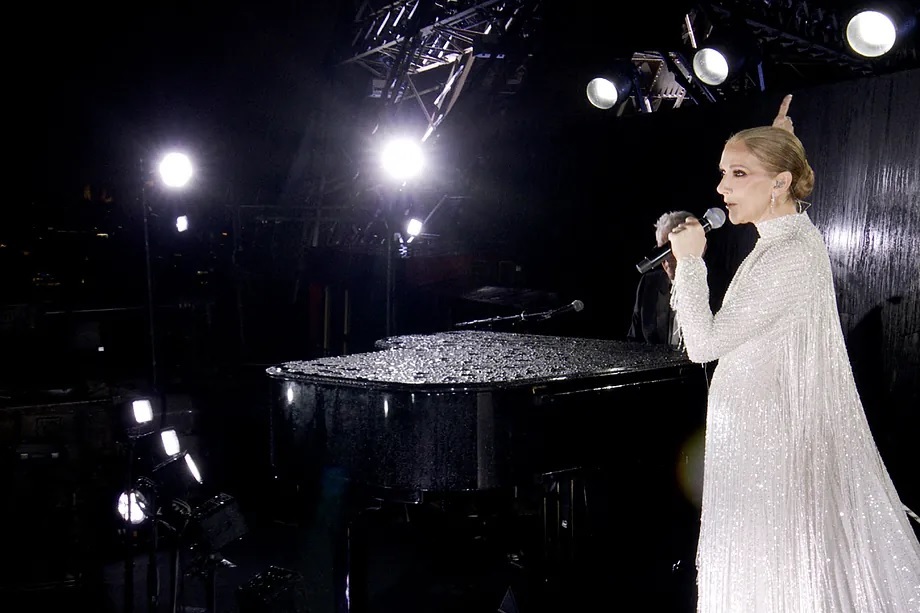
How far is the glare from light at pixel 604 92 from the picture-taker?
17.8 feet

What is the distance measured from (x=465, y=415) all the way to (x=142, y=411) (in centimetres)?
259

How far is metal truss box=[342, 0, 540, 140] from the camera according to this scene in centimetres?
766

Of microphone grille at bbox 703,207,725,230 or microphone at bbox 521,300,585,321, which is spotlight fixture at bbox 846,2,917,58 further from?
microphone grille at bbox 703,207,725,230

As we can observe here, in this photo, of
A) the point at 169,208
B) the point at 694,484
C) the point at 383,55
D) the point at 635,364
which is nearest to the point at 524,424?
the point at 635,364

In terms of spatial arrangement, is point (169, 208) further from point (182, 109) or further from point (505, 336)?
point (505, 336)

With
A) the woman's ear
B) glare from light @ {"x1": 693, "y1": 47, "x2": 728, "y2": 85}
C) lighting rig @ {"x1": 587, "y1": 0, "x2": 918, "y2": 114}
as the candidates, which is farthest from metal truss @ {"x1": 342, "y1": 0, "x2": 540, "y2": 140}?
the woman's ear

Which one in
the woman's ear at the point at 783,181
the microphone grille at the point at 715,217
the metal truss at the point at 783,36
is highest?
the metal truss at the point at 783,36

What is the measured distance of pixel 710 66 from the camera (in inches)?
186

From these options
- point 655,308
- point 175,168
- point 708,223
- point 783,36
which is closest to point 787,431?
point 708,223

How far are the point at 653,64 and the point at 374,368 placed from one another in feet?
20.6

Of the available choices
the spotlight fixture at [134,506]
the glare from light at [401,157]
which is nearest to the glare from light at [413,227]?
the glare from light at [401,157]

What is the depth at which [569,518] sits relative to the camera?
10.9 ft

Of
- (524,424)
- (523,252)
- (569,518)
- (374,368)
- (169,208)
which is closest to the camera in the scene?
(524,424)

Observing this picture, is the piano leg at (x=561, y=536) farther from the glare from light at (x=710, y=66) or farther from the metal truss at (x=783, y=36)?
the metal truss at (x=783, y=36)
